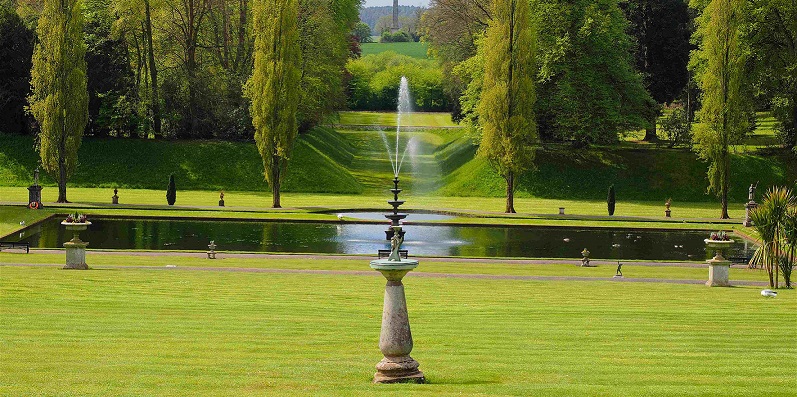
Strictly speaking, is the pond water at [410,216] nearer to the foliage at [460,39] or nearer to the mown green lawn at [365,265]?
the mown green lawn at [365,265]

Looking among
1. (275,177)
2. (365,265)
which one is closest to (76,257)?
(365,265)

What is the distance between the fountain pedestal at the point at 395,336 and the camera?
14000mm

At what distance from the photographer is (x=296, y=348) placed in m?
16.6

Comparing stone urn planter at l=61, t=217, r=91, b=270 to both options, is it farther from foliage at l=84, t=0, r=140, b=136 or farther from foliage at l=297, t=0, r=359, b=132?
foliage at l=84, t=0, r=140, b=136

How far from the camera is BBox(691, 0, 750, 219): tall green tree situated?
5894 cm

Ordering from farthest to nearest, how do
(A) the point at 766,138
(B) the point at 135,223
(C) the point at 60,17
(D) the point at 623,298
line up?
(A) the point at 766,138, (C) the point at 60,17, (B) the point at 135,223, (D) the point at 623,298

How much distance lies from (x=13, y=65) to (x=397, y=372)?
64.3 m

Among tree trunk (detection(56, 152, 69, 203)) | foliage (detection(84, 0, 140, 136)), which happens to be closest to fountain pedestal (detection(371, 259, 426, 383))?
tree trunk (detection(56, 152, 69, 203))

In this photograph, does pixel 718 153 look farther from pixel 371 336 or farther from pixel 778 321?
pixel 371 336

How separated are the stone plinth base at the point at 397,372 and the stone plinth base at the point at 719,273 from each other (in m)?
17.2

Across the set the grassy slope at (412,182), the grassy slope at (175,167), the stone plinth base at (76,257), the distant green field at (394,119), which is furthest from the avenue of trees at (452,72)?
the stone plinth base at (76,257)

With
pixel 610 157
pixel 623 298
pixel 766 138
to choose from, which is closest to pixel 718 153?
pixel 610 157

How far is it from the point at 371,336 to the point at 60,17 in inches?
1816

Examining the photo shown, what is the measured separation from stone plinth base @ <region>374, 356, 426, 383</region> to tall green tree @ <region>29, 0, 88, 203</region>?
47782 millimetres
